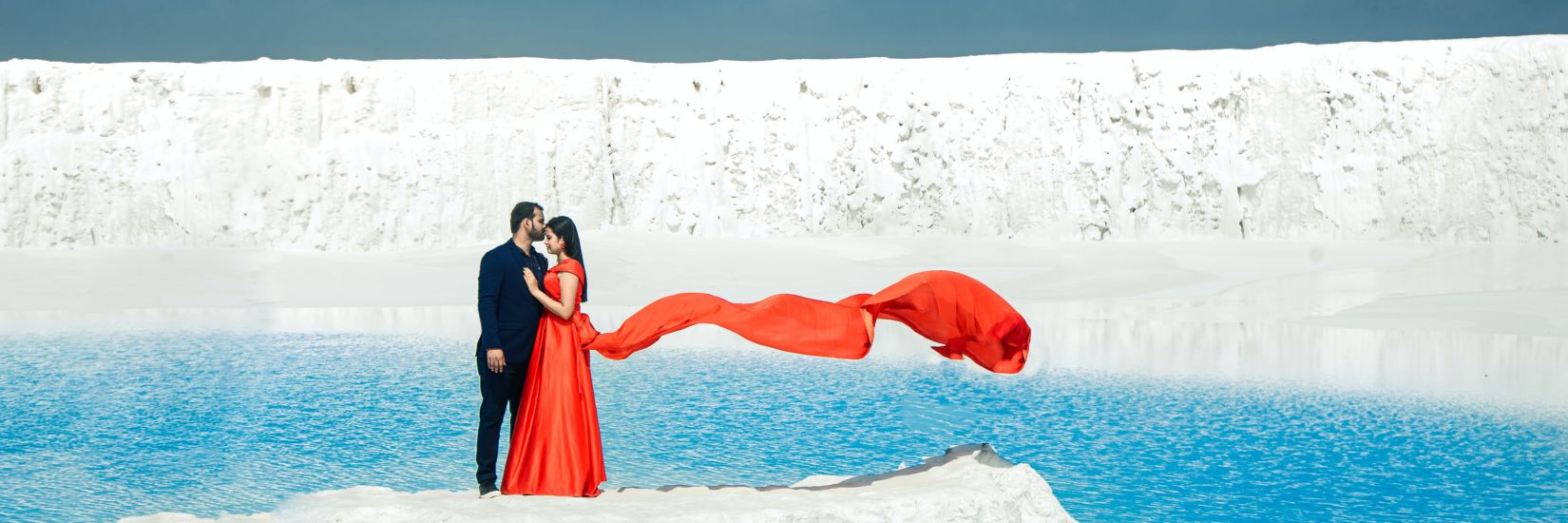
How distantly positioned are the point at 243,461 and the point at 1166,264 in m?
18.0

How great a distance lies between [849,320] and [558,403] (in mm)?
1318

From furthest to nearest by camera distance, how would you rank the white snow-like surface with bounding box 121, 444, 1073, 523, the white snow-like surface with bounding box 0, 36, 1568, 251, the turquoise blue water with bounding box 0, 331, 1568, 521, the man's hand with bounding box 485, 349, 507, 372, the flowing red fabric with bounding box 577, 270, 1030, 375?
the white snow-like surface with bounding box 0, 36, 1568, 251 → the turquoise blue water with bounding box 0, 331, 1568, 521 → the flowing red fabric with bounding box 577, 270, 1030, 375 → the man's hand with bounding box 485, 349, 507, 372 → the white snow-like surface with bounding box 121, 444, 1073, 523

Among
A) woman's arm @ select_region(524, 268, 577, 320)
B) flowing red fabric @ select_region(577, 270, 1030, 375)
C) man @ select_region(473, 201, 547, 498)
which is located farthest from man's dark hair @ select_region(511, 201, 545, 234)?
flowing red fabric @ select_region(577, 270, 1030, 375)

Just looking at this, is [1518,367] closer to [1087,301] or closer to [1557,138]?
[1087,301]

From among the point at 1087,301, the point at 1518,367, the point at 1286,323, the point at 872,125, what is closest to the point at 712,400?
the point at 1518,367

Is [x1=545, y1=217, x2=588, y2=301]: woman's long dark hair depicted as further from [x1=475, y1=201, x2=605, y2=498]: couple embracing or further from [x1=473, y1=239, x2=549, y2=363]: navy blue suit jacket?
[x1=473, y1=239, x2=549, y2=363]: navy blue suit jacket

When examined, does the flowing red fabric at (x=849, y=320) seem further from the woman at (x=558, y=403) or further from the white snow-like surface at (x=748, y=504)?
the white snow-like surface at (x=748, y=504)

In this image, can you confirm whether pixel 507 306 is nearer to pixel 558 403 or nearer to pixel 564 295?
pixel 564 295

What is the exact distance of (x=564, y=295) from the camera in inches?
231

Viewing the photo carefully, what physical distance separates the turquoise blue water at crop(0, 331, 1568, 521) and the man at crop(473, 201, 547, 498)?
1.58 meters

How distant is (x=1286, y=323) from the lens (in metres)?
16.0

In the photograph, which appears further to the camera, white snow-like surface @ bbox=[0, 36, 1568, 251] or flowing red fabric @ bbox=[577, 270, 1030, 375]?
white snow-like surface @ bbox=[0, 36, 1568, 251]

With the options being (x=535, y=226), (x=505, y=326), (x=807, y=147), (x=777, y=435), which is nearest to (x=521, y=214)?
(x=535, y=226)

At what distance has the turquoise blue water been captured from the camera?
7176 mm
